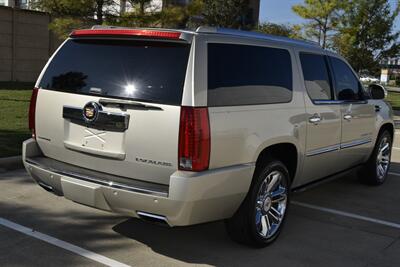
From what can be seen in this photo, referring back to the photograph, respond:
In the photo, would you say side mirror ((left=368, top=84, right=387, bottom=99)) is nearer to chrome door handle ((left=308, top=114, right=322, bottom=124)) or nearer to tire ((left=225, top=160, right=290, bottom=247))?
chrome door handle ((left=308, top=114, right=322, bottom=124))

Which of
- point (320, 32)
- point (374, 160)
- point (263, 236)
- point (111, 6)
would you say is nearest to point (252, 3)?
point (320, 32)

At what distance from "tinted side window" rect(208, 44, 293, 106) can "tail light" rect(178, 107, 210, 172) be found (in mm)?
209

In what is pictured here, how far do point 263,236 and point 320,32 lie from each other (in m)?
20.8

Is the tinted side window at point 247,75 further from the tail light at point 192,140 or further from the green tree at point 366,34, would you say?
the green tree at point 366,34

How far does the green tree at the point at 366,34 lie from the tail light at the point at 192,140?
20.7m

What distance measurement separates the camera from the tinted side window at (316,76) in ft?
17.3

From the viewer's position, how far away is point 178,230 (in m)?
4.98

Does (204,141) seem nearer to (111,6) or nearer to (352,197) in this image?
(352,197)

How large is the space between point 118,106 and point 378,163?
4.57 m

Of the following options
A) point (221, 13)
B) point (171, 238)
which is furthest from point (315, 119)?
point (221, 13)

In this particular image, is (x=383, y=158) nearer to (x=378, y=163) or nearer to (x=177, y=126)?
(x=378, y=163)

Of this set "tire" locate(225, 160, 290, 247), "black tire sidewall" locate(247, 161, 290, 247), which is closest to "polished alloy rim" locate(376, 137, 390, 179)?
"tire" locate(225, 160, 290, 247)

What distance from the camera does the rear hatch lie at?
3.83 m

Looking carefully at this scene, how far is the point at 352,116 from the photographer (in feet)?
20.0
